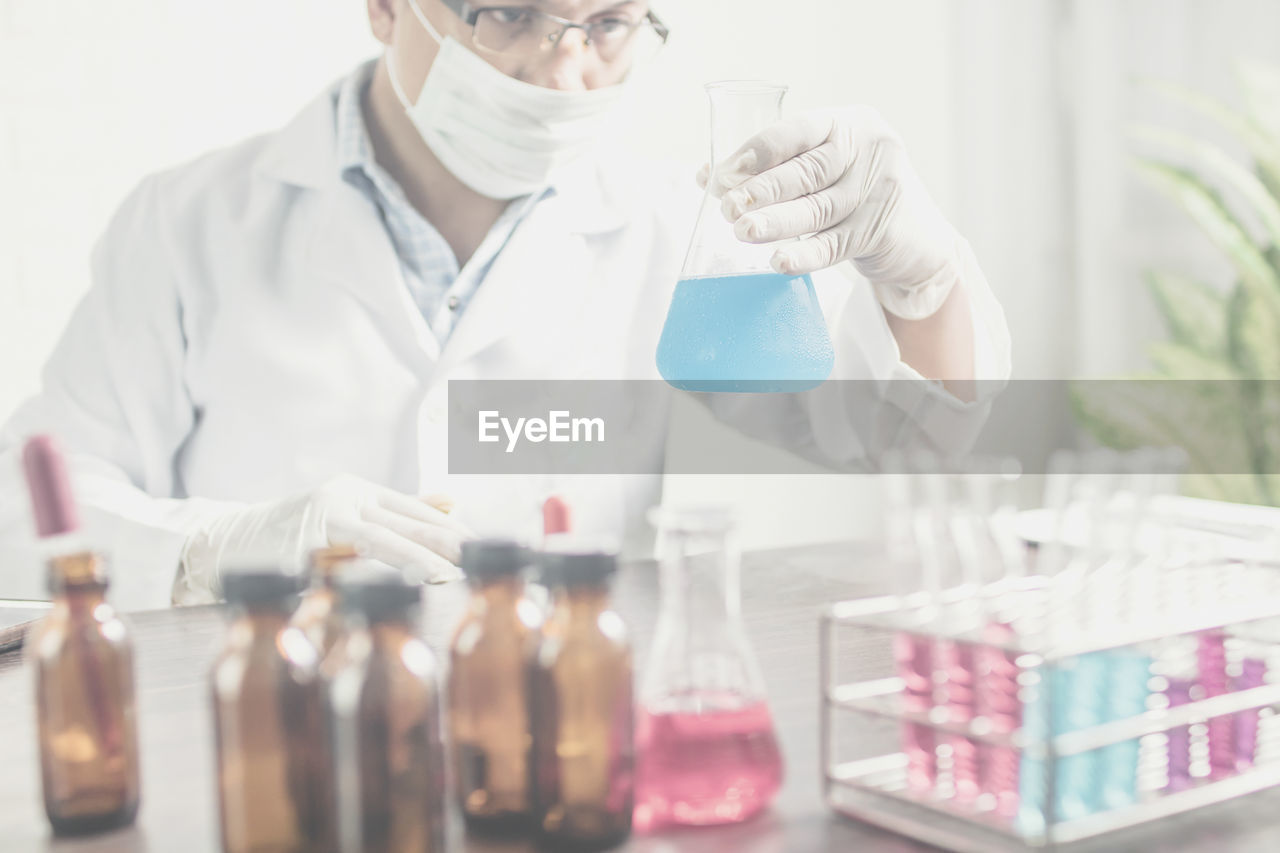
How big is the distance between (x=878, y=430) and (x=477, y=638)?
116 centimetres

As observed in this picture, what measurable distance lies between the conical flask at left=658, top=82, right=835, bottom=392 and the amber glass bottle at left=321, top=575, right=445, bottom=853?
63 cm

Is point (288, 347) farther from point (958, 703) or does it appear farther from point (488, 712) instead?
point (958, 703)

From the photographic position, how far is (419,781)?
0.49m

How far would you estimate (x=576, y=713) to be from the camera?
51 centimetres

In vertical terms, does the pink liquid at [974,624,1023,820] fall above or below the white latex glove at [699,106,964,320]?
below

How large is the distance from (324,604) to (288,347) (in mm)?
1135

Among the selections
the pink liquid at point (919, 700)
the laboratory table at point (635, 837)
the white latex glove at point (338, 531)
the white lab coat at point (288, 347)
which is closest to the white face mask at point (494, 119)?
the white lab coat at point (288, 347)

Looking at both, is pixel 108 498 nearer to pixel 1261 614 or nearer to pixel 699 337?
pixel 699 337

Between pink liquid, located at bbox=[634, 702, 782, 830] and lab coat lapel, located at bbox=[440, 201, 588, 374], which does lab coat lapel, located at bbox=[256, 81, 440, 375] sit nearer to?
lab coat lapel, located at bbox=[440, 201, 588, 374]

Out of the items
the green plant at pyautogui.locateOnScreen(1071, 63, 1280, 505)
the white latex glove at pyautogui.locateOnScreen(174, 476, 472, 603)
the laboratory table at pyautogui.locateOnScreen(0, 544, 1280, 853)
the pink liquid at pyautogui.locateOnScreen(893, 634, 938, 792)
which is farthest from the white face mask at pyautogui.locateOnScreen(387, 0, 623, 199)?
the green plant at pyautogui.locateOnScreen(1071, 63, 1280, 505)

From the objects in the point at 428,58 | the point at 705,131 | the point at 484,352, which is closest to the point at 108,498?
the point at 484,352

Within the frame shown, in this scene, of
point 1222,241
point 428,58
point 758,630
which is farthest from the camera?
point 1222,241

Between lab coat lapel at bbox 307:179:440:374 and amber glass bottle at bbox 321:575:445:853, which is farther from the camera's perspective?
lab coat lapel at bbox 307:179:440:374

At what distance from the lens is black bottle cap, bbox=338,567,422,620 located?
0.46 meters
